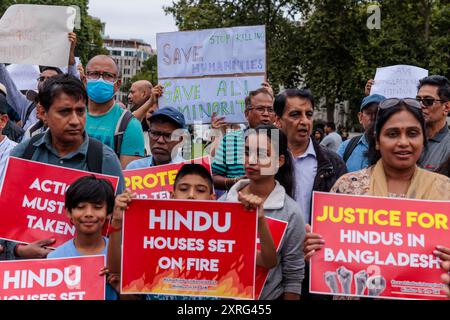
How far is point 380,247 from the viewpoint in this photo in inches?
136

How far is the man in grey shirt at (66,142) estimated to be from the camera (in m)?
4.06

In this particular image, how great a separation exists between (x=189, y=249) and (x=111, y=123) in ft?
7.47

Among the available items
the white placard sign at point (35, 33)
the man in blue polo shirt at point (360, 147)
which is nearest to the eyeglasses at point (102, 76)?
the white placard sign at point (35, 33)

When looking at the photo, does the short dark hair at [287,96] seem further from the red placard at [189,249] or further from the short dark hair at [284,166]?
the red placard at [189,249]

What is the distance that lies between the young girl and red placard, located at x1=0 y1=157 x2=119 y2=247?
82cm

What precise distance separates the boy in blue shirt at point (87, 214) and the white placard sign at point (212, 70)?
296cm

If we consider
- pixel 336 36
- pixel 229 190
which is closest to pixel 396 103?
pixel 229 190

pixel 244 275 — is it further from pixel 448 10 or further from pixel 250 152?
pixel 448 10

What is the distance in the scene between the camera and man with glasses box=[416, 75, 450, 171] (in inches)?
205

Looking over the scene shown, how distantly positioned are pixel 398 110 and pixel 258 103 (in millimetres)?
2329

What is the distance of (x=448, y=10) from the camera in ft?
106

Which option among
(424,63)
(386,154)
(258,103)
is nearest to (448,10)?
(424,63)

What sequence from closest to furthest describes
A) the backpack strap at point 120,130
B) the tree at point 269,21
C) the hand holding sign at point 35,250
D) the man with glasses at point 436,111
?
the hand holding sign at point 35,250 < the man with glasses at point 436,111 < the backpack strap at point 120,130 < the tree at point 269,21

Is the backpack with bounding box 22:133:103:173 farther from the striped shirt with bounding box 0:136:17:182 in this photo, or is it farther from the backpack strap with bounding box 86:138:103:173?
Answer: the striped shirt with bounding box 0:136:17:182
